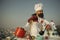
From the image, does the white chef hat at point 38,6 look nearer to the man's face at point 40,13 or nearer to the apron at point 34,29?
the man's face at point 40,13

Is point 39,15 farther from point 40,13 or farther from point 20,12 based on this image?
point 20,12

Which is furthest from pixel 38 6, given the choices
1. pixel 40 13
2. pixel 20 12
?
pixel 20 12

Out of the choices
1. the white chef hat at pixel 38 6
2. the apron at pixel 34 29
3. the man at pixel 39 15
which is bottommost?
the apron at pixel 34 29

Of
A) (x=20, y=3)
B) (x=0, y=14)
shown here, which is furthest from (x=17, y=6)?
(x=0, y=14)

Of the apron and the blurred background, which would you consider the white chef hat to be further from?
the apron

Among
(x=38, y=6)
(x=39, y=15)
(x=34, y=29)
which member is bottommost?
(x=34, y=29)

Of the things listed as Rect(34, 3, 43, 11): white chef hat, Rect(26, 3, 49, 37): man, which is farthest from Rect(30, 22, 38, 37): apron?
Rect(34, 3, 43, 11): white chef hat

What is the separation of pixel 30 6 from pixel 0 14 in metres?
0.37

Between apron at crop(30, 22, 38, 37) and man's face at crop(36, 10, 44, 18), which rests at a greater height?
man's face at crop(36, 10, 44, 18)

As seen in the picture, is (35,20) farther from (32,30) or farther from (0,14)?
(0,14)

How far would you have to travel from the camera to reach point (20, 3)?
87.7 inches

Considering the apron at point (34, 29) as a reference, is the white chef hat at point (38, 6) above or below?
above

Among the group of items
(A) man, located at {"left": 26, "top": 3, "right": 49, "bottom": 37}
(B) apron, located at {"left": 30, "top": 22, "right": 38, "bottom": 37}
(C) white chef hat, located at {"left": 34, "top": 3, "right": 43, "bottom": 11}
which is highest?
(C) white chef hat, located at {"left": 34, "top": 3, "right": 43, "bottom": 11}

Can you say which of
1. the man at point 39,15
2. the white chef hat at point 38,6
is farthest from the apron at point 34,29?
the white chef hat at point 38,6
